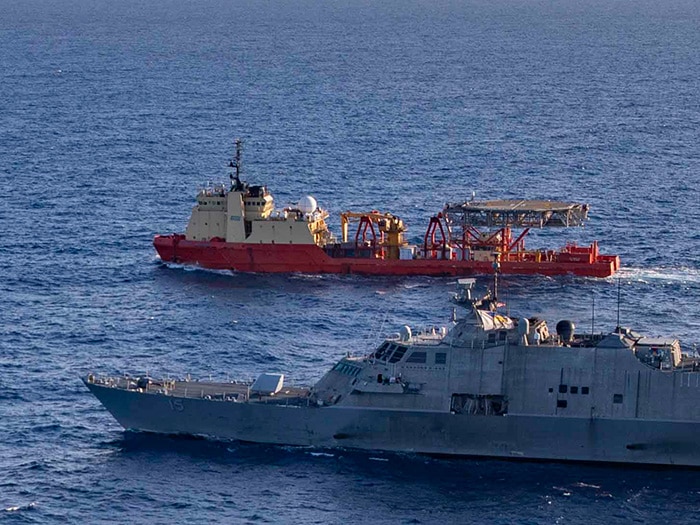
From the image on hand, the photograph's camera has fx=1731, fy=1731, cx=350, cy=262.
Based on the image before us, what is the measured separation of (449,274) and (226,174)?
40.2 metres

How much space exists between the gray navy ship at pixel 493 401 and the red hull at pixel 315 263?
116 ft

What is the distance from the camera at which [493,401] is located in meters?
78.2

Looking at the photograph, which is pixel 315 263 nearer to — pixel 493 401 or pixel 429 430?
pixel 429 430

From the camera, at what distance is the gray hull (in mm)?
76938

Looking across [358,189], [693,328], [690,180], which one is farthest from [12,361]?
[690,180]

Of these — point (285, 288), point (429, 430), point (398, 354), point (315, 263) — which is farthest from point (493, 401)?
point (315, 263)

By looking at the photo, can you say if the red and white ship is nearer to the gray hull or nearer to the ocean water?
the ocean water

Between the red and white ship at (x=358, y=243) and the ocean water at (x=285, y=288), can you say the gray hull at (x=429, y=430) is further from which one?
the red and white ship at (x=358, y=243)

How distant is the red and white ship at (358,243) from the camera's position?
117062 mm

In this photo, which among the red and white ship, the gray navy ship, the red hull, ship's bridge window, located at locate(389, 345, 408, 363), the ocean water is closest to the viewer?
the ocean water

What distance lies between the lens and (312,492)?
246 feet

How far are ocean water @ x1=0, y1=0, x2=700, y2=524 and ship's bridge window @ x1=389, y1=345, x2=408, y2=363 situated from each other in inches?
172

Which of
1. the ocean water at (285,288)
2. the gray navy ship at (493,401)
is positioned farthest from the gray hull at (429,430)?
the ocean water at (285,288)

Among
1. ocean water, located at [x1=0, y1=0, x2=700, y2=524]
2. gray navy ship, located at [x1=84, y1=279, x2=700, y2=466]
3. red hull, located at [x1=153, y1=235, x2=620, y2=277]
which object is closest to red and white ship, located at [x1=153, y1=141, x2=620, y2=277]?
red hull, located at [x1=153, y1=235, x2=620, y2=277]
